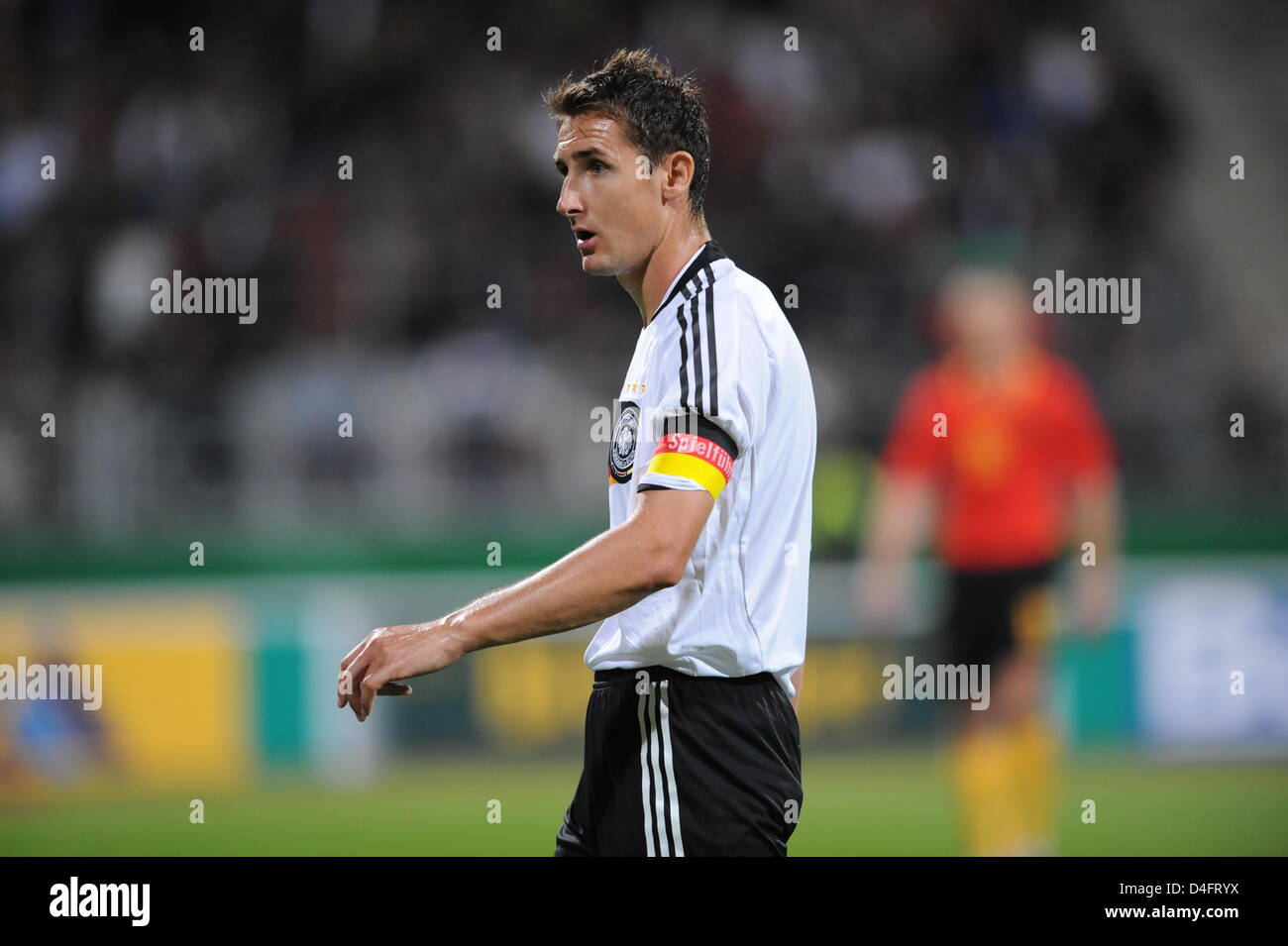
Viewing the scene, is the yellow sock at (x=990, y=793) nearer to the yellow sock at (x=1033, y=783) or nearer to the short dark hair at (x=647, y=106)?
the yellow sock at (x=1033, y=783)

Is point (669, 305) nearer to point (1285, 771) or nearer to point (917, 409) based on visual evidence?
point (917, 409)

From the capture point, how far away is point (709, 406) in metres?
2.93

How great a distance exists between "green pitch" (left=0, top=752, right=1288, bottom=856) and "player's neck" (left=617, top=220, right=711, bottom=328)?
14.0ft

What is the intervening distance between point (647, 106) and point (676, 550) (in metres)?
1.00

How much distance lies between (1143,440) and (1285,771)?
214 cm

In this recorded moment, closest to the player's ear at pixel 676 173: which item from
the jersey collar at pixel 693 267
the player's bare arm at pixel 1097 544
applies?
the jersey collar at pixel 693 267

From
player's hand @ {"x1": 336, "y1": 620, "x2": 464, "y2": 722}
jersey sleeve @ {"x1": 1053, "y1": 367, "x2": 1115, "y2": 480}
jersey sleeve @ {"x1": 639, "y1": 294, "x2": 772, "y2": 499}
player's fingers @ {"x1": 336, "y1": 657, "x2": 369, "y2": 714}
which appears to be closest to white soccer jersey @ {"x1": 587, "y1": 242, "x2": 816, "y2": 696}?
jersey sleeve @ {"x1": 639, "y1": 294, "x2": 772, "y2": 499}

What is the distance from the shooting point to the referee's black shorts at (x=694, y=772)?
307cm

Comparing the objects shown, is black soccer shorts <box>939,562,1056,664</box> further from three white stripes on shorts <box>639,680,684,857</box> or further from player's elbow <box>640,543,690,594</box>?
player's elbow <box>640,543,690,594</box>

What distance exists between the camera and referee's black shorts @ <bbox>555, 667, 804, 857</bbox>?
3.07m

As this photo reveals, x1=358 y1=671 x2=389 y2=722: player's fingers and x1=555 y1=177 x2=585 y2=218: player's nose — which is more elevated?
x1=555 y1=177 x2=585 y2=218: player's nose

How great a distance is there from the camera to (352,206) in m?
11.2

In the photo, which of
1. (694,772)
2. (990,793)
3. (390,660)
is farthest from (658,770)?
(990,793)
